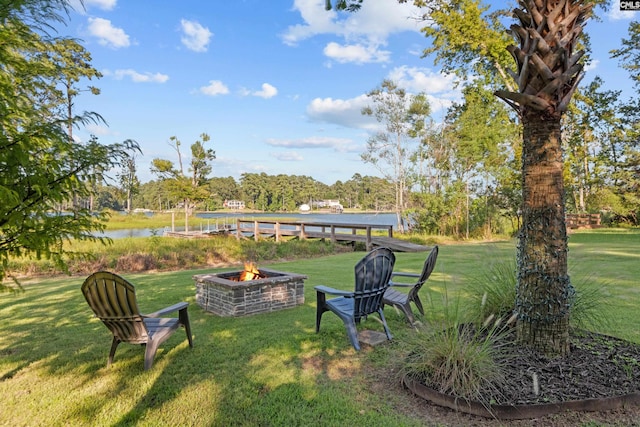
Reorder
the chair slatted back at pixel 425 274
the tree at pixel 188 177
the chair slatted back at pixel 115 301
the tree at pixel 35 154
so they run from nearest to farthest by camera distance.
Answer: the tree at pixel 35 154 < the chair slatted back at pixel 115 301 < the chair slatted back at pixel 425 274 < the tree at pixel 188 177

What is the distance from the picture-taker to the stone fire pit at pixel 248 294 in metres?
4.71

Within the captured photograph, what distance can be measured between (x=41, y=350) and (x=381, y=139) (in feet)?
75.3

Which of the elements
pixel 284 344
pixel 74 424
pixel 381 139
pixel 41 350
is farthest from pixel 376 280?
pixel 381 139

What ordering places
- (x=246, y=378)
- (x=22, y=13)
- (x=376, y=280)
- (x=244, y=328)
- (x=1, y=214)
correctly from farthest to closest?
(x=244, y=328) → (x=376, y=280) → (x=246, y=378) → (x=22, y=13) → (x=1, y=214)

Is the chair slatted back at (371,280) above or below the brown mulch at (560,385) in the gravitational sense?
above

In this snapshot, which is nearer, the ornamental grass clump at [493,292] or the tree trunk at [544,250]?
the tree trunk at [544,250]

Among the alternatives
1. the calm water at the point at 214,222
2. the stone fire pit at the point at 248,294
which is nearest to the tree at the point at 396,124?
the calm water at the point at 214,222

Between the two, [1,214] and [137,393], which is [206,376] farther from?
[1,214]

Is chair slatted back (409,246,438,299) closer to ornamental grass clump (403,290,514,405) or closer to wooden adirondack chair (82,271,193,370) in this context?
ornamental grass clump (403,290,514,405)

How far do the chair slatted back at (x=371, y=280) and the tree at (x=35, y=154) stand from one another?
7.20ft

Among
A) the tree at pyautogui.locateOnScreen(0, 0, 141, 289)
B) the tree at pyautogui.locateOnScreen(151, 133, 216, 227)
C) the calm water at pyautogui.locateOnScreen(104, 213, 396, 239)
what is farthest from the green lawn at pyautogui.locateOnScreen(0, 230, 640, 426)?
the tree at pyautogui.locateOnScreen(151, 133, 216, 227)

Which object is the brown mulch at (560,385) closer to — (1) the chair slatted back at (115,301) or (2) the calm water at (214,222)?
(1) the chair slatted back at (115,301)

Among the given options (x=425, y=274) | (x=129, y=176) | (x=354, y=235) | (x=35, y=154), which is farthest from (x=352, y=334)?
(x=129, y=176)

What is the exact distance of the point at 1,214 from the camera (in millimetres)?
2309
